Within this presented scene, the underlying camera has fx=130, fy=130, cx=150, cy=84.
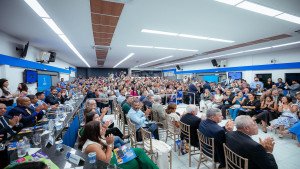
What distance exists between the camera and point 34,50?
6.43 metres

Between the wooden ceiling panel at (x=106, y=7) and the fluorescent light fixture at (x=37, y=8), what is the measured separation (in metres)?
1.08

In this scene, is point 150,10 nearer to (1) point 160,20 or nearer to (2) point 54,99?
(1) point 160,20

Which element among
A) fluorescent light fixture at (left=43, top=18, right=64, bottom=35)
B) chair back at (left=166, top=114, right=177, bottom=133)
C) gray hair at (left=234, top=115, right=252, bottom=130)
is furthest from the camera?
fluorescent light fixture at (left=43, top=18, right=64, bottom=35)

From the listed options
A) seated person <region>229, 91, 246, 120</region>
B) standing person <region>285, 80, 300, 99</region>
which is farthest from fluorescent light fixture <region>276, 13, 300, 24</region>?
standing person <region>285, 80, 300, 99</region>

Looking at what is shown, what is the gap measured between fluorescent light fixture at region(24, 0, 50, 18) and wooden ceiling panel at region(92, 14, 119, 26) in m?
1.05

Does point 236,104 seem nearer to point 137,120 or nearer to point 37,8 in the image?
point 137,120

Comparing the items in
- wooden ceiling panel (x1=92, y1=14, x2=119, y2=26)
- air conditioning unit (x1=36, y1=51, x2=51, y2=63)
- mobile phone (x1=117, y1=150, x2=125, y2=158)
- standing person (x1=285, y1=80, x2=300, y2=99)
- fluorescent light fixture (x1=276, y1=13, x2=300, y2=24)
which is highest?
fluorescent light fixture (x1=276, y1=13, x2=300, y2=24)

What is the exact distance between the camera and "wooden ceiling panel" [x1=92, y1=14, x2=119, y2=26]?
10.4 feet

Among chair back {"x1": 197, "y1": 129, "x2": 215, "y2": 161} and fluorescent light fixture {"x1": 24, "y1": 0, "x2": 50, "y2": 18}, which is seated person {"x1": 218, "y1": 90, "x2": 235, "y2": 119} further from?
fluorescent light fixture {"x1": 24, "y1": 0, "x2": 50, "y2": 18}

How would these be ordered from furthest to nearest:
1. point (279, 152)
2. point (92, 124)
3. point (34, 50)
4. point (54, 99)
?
point (34, 50) < point (54, 99) < point (279, 152) < point (92, 124)

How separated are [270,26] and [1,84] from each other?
834 centimetres

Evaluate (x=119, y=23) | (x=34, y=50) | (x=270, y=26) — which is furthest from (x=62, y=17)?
(x=270, y=26)

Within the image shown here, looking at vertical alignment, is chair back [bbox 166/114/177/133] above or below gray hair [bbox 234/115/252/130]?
below

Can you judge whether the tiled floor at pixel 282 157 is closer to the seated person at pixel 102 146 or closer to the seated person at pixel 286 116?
the seated person at pixel 286 116
